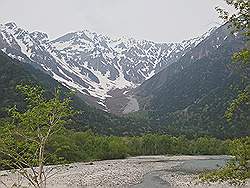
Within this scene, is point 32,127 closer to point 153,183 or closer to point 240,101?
point 240,101

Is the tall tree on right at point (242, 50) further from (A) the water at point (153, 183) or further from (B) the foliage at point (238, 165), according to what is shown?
(A) the water at point (153, 183)

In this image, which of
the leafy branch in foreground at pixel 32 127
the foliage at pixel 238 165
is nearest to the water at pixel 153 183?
the leafy branch in foreground at pixel 32 127

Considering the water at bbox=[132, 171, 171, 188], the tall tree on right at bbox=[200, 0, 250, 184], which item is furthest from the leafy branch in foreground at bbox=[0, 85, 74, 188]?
the water at bbox=[132, 171, 171, 188]

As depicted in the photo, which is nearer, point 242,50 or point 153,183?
point 242,50

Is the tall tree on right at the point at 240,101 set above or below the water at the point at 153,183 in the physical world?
above

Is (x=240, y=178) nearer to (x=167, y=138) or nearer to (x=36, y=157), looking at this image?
(x=36, y=157)

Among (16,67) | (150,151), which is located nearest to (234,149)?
(150,151)

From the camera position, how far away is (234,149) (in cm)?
1170

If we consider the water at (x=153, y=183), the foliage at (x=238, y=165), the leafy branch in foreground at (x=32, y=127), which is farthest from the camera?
the water at (x=153, y=183)

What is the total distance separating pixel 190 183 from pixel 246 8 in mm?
47703

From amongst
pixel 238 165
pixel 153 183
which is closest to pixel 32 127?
pixel 238 165

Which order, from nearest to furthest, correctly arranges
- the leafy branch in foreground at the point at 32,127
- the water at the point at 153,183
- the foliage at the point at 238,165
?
the foliage at the point at 238,165 < the leafy branch in foreground at the point at 32,127 < the water at the point at 153,183

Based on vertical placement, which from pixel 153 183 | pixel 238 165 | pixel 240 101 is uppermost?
pixel 240 101

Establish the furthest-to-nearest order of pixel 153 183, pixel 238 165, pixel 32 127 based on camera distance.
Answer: pixel 153 183
pixel 32 127
pixel 238 165
